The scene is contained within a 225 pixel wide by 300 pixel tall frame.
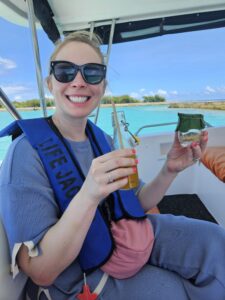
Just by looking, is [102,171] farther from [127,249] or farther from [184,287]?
[184,287]

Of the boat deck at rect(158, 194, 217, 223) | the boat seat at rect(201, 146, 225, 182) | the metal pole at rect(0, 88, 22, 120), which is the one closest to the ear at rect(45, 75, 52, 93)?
the metal pole at rect(0, 88, 22, 120)

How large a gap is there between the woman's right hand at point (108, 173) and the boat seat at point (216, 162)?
1.70m

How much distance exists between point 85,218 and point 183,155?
0.59 metres

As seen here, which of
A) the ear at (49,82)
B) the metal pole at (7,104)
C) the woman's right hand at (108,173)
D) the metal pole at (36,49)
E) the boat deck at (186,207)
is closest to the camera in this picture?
the woman's right hand at (108,173)

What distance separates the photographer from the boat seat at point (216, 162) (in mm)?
2066

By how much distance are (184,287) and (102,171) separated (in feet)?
2.03

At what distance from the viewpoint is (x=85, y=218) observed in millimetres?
603

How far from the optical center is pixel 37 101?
73.4 inches

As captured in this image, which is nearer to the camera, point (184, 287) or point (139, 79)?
point (184, 287)

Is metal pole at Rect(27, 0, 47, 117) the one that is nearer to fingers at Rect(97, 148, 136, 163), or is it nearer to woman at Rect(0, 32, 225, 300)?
woman at Rect(0, 32, 225, 300)

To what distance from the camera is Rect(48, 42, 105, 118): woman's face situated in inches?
33.4

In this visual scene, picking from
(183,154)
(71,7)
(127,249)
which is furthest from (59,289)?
(71,7)

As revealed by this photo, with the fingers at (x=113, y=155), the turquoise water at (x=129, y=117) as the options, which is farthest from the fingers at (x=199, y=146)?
the fingers at (x=113, y=155)

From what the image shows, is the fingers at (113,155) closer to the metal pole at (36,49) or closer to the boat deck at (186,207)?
the metal pole at (36,49)
